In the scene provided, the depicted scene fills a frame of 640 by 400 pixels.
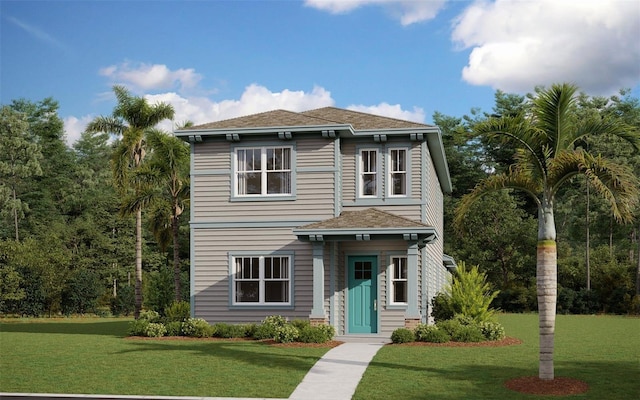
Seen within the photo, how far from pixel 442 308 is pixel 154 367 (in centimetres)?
1015

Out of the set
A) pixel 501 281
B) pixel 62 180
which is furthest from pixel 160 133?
pixel 62 180

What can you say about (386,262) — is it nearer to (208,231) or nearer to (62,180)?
(208,231)

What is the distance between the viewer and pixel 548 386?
14758 mm

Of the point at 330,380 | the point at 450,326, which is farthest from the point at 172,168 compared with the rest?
the point at 330,380

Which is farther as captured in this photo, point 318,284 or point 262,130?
point 262,130

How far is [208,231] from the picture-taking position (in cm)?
2588

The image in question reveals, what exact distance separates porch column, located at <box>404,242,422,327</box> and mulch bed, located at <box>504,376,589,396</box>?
25.2ft

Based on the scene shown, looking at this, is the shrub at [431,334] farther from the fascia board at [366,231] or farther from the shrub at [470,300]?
the fascia board at [366,231]

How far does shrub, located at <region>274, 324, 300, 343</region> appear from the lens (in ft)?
71.6

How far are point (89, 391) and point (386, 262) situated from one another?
39.0 ft

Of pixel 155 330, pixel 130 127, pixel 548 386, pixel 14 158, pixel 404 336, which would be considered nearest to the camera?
pixel 548 386

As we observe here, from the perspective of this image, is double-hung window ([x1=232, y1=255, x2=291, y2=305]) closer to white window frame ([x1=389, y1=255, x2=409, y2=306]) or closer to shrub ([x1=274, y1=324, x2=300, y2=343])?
shrub ([x1=274, y1=324, x2=300, y2=343])

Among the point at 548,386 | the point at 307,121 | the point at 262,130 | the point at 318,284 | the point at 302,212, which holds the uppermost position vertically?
the point at 307,121

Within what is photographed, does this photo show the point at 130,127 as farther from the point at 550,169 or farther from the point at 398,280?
the point at 550,169
